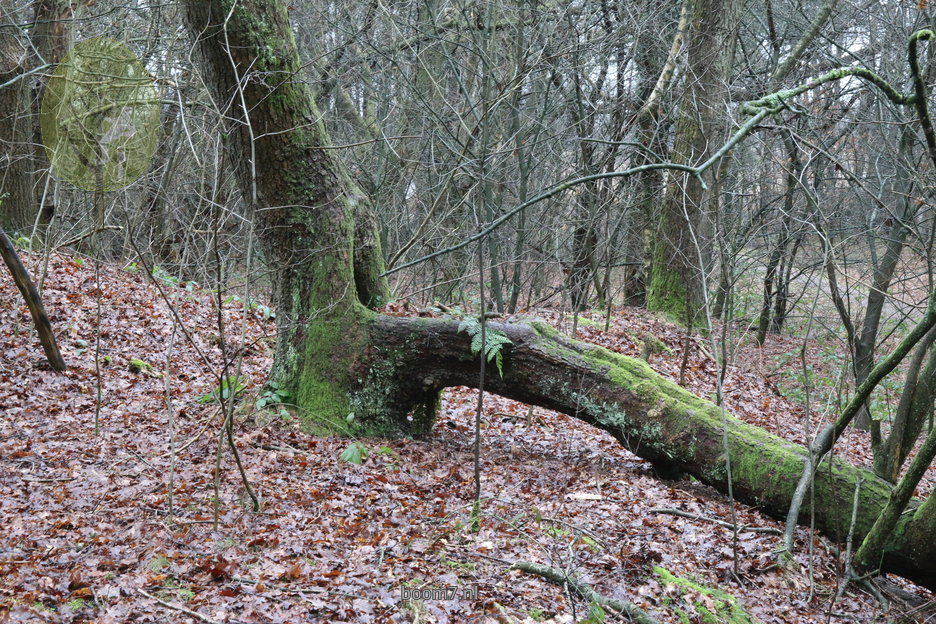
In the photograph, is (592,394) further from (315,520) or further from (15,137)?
(15,137)

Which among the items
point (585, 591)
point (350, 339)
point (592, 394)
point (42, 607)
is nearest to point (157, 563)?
point (42, 607)

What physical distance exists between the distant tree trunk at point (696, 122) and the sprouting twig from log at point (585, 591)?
258 inches

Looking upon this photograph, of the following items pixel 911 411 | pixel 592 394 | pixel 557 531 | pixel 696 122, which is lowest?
pixel 557 531

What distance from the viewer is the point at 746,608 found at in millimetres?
3941

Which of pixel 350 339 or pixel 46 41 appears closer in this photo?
pixel 350 339

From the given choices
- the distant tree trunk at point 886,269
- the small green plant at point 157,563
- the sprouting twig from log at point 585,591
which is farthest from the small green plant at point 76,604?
the distant tree trunk at point 886,269

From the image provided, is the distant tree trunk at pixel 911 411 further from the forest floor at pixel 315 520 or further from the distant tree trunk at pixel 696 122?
the distant tree trunk at pixel 696 122

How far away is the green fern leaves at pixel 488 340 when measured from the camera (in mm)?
5562

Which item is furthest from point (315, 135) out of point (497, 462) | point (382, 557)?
point (382, 557)

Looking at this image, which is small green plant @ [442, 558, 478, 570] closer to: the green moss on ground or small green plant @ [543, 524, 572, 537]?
small green plant @ [543, 524, 572, 537]

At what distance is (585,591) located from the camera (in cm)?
365

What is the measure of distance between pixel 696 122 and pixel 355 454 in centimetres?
800

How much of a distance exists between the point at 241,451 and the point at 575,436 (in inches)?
136

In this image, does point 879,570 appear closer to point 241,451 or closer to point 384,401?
point 384,401
